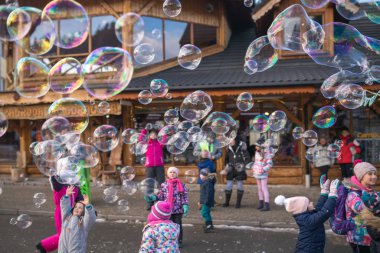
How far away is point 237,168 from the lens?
938 cm

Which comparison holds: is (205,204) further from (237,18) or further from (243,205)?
(237,18)

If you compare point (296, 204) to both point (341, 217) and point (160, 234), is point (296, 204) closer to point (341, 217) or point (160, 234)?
point (341, 217)

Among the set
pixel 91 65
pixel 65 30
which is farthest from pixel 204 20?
pixel 91 65

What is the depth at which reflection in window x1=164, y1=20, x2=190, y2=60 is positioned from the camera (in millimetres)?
14008

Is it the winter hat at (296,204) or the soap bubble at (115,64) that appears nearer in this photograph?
the winter hat at (296,204)

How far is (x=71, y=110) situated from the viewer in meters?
7.02

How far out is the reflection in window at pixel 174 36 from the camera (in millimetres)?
14008

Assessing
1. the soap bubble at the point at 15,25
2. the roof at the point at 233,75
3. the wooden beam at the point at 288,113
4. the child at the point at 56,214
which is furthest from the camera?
the wooden beam at the point at 288,113

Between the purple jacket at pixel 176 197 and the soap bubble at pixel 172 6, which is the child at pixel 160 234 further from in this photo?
the soap bubble at pixel 172 6

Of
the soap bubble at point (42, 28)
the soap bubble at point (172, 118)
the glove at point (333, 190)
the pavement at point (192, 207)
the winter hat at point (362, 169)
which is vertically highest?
the soap bubble at point (42, 28)

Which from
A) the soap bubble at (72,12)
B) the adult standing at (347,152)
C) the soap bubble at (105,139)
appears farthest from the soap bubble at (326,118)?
the soap bubble at (72,12)

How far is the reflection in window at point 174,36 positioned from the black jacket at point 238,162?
5657mm

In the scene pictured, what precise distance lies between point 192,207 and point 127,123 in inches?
185

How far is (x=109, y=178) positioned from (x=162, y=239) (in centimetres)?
900
